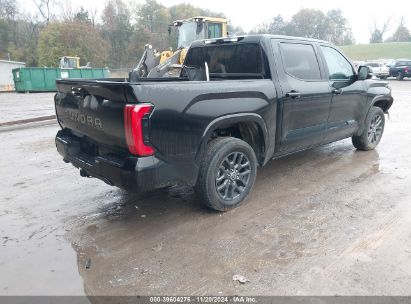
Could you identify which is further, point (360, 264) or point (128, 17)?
point (128, 17)

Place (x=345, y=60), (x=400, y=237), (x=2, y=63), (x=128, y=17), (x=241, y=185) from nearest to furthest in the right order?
1. (x=400, y=237)
2. (x=241, y=185)
3. (x=345, y=60)
4. (x=2, y=63)
5. (x=128, y=17)

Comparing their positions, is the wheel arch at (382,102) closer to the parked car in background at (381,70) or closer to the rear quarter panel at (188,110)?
the rear quarter panel at (188,110)

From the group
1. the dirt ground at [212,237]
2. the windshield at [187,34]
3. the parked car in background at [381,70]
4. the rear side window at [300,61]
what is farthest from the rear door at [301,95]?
the parked car in background at [381,70]

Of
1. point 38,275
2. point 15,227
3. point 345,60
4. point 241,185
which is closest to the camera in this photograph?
point 38,275

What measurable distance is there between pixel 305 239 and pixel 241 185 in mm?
1086

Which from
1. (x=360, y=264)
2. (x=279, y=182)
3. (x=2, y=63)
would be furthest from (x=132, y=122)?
(x=2, y=63)

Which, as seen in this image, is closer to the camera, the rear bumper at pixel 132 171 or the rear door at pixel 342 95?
the rear bumper at pixel 132 171

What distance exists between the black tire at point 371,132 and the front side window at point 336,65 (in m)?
1.01

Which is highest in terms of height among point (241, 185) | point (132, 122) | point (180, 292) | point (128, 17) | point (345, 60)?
point (128, 17)

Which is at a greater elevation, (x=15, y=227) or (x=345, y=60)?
(x=345, y=60)

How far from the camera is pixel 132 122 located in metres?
3.18

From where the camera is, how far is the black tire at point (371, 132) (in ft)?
21.2

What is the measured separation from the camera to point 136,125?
3.19 meters

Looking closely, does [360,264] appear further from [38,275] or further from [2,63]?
[2,63]
